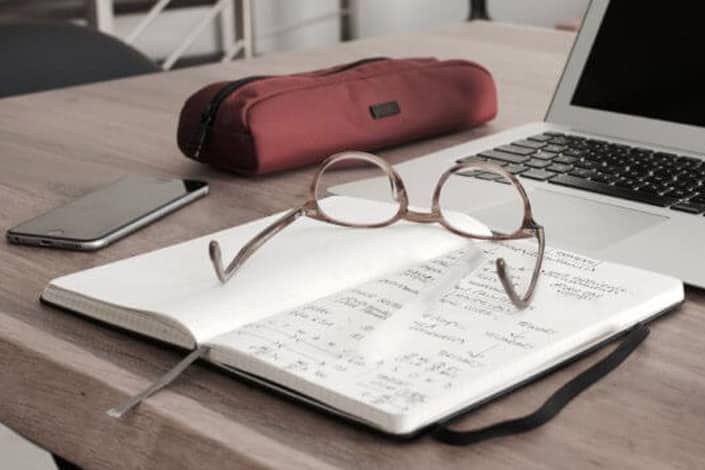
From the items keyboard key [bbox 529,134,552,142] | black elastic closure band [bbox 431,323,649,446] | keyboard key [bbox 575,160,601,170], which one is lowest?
keyboard key [bbox 529,134,552,142]

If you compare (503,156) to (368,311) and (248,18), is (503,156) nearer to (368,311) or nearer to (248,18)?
(368,311)

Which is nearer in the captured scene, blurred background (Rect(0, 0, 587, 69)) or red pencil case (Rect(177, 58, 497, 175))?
red pencil case (Rect(177, 58, 497, 175))

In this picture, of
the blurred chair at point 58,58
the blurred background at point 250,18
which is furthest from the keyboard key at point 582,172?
the blurred background at point 250,18

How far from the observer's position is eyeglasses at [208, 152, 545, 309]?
0.69m

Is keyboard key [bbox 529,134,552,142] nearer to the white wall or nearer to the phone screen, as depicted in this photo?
the phone screen

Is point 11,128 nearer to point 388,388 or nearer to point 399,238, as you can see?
point 399,238

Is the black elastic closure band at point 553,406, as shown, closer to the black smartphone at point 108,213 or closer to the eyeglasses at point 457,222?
the eyeglasses at point 457,222

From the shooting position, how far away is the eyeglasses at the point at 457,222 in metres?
0.69

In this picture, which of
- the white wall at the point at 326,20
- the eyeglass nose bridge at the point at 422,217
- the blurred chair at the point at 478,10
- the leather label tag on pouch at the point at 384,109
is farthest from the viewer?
the white wall at the point at 326,20

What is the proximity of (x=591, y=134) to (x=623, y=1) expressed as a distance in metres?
0.15

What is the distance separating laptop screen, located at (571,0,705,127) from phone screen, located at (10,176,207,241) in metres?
0.42

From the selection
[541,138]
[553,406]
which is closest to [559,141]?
[541,138]

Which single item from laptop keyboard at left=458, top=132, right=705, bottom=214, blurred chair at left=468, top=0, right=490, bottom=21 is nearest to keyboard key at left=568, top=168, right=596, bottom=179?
laptop keyboard at left=458, top=132, right=705, bottom=214

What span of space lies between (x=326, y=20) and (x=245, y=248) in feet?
12.7
